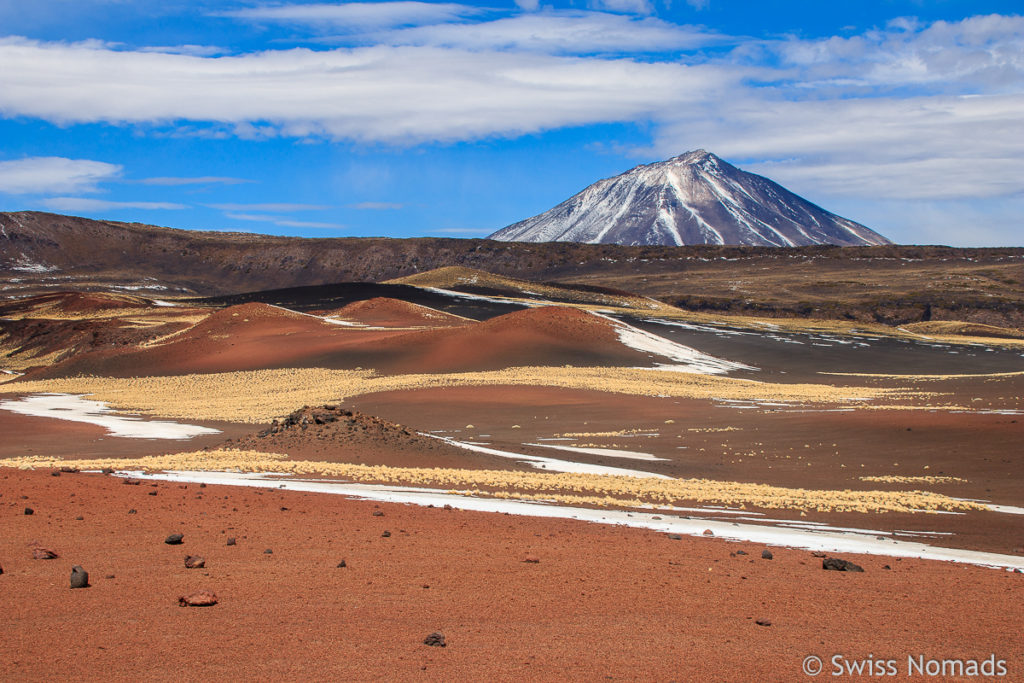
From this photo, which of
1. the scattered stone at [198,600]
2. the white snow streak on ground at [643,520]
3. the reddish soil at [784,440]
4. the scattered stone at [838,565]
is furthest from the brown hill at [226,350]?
the scattered stone at [198,600]

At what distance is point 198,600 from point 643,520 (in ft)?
24.6

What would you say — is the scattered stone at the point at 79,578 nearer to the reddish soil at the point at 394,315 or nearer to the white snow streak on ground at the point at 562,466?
the white snow streak on ground at the point at 562,466

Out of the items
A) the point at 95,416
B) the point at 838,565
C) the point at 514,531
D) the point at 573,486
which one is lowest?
the point at 95,416

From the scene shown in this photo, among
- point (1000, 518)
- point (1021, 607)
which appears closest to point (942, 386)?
point (1000, 518)

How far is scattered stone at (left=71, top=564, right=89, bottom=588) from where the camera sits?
7.33 meters

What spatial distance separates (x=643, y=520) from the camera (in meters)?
13.0

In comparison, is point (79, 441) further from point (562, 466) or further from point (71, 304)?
point (71, 304)

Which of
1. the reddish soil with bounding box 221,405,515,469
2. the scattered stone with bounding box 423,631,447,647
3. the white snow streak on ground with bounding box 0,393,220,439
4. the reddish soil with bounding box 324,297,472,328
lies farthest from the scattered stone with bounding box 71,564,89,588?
the reddish soil with bounding box 324,297,472,328

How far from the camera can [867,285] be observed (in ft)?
411

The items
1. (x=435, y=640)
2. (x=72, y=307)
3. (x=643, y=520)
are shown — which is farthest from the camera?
(x=72, y=307)

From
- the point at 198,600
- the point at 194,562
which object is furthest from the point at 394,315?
the point at 198,600

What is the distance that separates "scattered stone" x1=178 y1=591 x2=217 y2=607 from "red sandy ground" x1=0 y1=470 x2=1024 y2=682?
6cm

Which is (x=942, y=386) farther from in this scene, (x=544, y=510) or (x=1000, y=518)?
(x=544, y=510)

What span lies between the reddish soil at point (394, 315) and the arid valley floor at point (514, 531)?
25.7m
